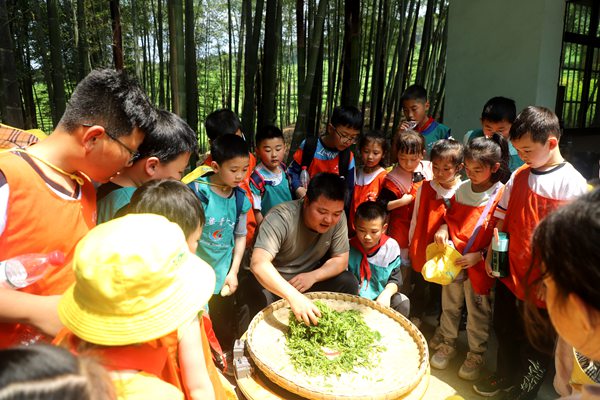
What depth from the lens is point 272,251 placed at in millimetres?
2406

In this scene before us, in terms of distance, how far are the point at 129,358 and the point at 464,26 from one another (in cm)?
550

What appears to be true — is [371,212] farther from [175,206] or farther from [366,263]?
[175,206]

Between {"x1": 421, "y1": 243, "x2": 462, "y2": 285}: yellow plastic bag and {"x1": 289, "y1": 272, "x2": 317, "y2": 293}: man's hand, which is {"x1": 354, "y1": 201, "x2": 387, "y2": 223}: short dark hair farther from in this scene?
{"x1": 289, "y1": 272, "x2": 317, "y2": 293}: man's hand

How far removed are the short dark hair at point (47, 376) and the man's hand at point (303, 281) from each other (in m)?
1.74

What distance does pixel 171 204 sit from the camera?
4.94ft

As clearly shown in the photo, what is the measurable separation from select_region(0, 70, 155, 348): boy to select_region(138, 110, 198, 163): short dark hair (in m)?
0.30

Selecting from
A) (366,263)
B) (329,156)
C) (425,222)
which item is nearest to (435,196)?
(425,222)

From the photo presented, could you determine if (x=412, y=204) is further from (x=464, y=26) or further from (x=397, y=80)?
(x=397, y=80)

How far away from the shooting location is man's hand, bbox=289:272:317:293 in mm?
2426

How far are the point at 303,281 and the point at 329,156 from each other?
1.24 m

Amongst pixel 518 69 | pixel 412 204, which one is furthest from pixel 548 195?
pixel 518 69

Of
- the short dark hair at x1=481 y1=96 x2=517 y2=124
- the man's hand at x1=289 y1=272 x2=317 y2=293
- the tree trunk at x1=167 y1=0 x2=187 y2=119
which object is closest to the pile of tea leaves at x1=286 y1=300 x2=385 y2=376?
the man's hand at x1=289 y1=272 x2=317 y2=293

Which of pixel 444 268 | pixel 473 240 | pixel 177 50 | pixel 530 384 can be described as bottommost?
pixel 530 384

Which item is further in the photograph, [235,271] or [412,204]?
[412,204]
